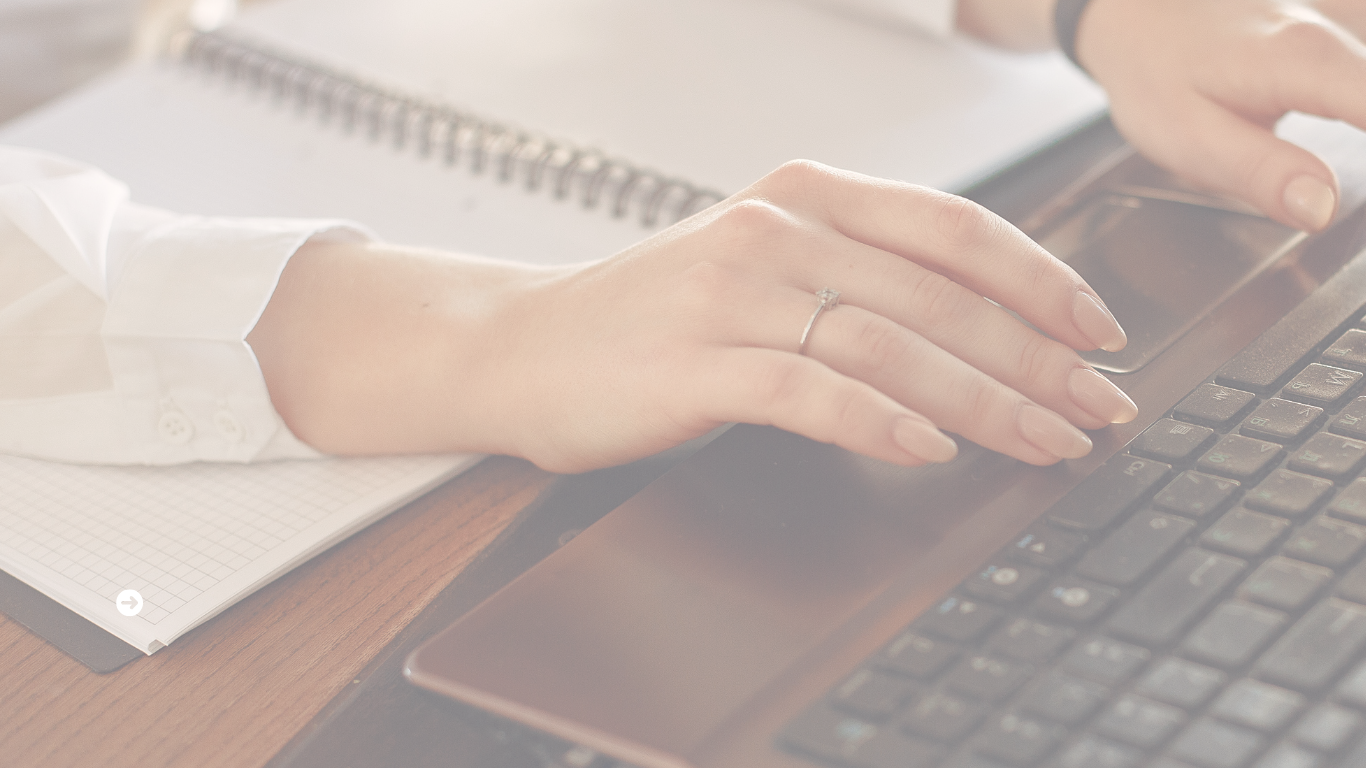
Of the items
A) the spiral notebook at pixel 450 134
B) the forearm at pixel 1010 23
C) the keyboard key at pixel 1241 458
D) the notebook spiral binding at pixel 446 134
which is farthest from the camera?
the forearm at pixel 1010 23

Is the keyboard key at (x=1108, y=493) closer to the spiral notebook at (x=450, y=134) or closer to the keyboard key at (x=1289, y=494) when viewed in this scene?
the keyboard key at (x=1289, y=494)

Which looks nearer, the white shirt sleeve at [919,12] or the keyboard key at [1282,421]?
the keyboard key at [1282,421]

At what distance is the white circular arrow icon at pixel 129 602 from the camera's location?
0.42 meters

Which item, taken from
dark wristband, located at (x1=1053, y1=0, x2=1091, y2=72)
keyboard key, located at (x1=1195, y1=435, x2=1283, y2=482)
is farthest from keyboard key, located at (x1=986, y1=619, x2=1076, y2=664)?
dark wristband, located at (x1=1053, y1=0, x2=1091, y2=72)

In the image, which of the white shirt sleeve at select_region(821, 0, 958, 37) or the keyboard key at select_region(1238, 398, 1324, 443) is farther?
the white shirt sleeve at select_region(821, 0, 958, 37)

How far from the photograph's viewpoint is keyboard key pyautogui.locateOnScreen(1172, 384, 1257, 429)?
402 mm

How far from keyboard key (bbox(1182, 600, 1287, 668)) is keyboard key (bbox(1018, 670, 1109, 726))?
0.03 m

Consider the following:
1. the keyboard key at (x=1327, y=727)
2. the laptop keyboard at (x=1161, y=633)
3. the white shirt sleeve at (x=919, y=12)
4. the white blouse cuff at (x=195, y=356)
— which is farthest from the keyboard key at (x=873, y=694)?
the white shirt sleeve at (x=919, y=12)

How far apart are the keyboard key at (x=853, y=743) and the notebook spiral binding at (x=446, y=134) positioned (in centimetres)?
40

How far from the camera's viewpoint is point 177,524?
0.47 m

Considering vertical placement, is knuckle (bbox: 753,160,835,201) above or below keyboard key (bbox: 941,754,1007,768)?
above

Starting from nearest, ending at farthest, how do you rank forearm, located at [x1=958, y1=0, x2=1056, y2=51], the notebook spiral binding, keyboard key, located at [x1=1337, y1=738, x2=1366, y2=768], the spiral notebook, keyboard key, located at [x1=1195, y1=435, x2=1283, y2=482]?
keyboard key, located at [x1=1337, y1=738, x2=1366, y2=768] < keyboard key, located at [x1=1195, y1=435, x2=1283, y2=482] < the spiral notebook < the notebook spiral binding < forearm, located at [x1=958, y1=0, x2=1056, y2=51]

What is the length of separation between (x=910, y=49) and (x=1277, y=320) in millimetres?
484

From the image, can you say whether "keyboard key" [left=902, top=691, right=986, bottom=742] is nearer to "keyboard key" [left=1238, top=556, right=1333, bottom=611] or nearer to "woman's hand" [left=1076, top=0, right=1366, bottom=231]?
"keyboard key" [left=1238, top=556, right=1333, bottom=611]
